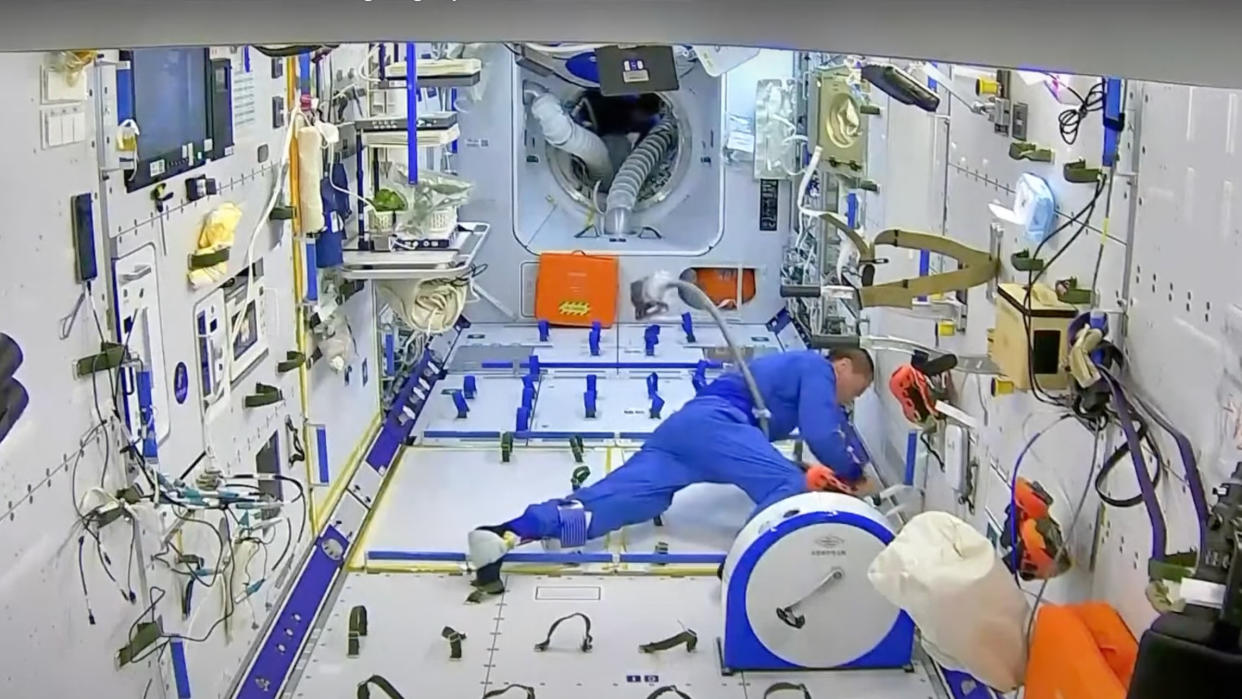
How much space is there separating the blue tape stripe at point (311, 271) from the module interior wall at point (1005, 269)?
222 centimetres

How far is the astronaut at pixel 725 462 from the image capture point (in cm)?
502

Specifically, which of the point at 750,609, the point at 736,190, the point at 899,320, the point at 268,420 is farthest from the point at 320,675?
the point at 736,190

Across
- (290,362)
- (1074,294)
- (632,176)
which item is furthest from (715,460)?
(632,176)

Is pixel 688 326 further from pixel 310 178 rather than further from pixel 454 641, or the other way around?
pixel 454 641

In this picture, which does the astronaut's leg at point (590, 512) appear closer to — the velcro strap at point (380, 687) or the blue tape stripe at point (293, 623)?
the blue tape stripe at point (293, 623)

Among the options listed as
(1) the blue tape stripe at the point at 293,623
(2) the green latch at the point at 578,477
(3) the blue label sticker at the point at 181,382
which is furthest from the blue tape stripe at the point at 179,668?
(2) the green latch at the point at 578,477

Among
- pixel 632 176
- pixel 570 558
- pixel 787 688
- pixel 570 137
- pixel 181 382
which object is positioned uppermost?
pixel 570 137

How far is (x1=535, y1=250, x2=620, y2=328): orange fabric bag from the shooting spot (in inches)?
342

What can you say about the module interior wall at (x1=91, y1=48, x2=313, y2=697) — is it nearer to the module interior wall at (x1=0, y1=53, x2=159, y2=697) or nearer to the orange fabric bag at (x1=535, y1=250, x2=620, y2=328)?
the module interior wall at (x1=0, y1=53, x2=159, y2=697)

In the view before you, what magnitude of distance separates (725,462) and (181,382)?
7.94 feet

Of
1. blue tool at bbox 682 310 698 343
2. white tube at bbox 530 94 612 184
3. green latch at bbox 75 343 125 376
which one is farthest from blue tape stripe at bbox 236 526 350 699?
white tube at bbox 530 94 612 184

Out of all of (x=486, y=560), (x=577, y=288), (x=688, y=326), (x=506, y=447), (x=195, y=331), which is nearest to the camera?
(x=195, y=331)

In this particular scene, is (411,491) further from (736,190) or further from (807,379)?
(736,190)

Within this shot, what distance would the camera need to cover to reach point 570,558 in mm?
5039
